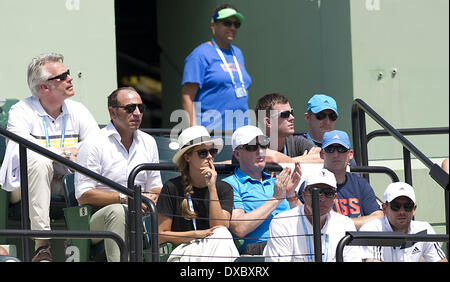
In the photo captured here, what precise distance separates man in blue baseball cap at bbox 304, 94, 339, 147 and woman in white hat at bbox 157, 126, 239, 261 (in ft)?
4.56

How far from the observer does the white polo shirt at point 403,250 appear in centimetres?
655

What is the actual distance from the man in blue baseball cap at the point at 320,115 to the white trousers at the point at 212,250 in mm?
1921

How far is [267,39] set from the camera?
11.6m

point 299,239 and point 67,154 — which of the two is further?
point 67,154

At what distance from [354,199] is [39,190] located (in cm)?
218

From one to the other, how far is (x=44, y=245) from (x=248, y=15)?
559cm

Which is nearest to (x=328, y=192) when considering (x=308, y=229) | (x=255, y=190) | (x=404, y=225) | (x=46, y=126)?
(x=308, y=229)

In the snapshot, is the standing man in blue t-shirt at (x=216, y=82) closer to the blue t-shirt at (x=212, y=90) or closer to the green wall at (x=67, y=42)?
the blue t-shirt at (x=212, y=90)

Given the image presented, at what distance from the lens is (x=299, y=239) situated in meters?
6.36

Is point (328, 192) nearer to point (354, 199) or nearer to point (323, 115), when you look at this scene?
point (354, 199)

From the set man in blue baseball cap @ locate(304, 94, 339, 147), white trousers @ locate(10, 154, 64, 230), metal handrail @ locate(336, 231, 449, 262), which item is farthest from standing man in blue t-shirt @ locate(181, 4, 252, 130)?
metal handrail @ locate(336, 231, 449, 262)

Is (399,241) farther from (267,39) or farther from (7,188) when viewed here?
(267,39)

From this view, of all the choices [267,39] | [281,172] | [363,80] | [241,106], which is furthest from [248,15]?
[281,172]

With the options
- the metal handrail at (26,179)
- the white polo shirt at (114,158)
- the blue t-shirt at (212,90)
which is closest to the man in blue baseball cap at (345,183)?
the white polo shirt at (114,158)
